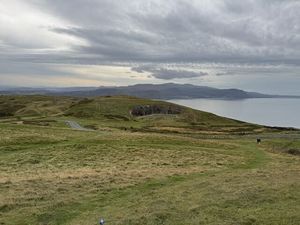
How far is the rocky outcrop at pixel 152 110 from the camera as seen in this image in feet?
533

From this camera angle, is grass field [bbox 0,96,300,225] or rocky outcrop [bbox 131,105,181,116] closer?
grass field [bbox 0,96,300,225]

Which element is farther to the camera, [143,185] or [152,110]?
[152,110]

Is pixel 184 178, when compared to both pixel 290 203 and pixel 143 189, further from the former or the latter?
pixel 290 203

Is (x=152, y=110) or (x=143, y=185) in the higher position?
(x=143, y=185)

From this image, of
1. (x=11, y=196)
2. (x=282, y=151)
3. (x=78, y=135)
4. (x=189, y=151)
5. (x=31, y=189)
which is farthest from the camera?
(x=78, y=135)

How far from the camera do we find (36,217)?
19875 mm

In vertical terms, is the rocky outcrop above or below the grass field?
below

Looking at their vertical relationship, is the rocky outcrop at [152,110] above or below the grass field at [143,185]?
below

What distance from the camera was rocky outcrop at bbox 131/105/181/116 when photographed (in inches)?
6393

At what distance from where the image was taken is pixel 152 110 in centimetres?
16788

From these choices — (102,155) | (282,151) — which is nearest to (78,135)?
(102,155)

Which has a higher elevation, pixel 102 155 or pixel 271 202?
pixel 271 202

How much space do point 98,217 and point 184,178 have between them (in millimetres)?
12538

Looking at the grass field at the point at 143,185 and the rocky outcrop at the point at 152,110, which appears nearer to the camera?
the grass field at the point at 143,185
